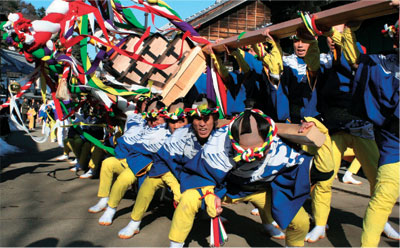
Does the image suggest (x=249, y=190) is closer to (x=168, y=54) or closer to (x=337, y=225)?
(x=337, y=225)

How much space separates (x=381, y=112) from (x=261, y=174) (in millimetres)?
991

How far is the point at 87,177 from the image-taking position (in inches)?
233

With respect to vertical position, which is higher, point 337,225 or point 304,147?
point 304,147

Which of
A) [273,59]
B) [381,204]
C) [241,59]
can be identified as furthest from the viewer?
[241,59]

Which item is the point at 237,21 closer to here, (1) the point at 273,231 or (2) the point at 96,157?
(2) the point at 96,157

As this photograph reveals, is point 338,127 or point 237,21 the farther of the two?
point 237,21

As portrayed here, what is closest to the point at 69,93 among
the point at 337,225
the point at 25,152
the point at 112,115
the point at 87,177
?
the point at 112,115

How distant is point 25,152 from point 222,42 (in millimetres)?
7669

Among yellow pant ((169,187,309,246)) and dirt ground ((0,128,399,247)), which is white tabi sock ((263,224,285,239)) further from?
yellow pant ((169,187,309,246))

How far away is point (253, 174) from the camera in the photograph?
98.8 inches

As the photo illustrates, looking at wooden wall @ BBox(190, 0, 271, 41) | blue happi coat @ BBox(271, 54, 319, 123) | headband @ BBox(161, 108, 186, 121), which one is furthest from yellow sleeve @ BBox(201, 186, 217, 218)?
wooden wall @ BBox(190, 0, 271, 41)

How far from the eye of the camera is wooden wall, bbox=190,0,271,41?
12.5 metres

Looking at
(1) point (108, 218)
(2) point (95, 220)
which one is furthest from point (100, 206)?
(1) point (108, 218)

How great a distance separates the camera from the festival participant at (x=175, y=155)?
286cm
